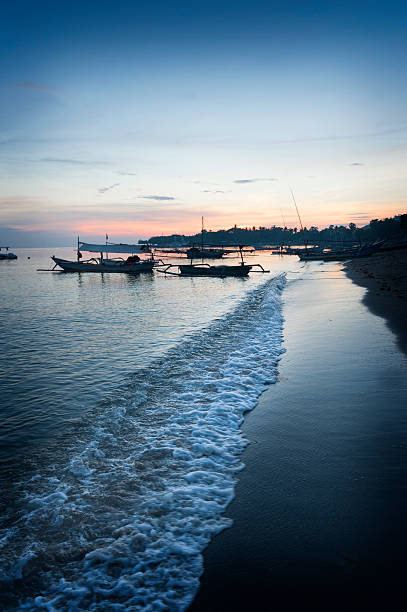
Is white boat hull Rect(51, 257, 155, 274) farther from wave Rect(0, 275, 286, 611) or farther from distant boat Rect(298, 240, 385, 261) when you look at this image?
wave Rect(0, 275, 286, 611)

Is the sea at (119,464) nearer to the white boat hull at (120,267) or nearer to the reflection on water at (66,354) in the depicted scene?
the reflection on water at (66,354)

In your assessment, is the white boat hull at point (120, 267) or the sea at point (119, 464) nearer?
the sea at point (119, 464)

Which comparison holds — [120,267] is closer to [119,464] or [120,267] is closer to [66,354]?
[66,354]

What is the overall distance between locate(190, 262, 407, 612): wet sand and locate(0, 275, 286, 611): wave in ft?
1.09

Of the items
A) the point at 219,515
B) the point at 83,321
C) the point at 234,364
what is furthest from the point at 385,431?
the point at 83,321

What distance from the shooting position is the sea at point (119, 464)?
3.26 metres

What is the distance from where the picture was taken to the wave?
315cm

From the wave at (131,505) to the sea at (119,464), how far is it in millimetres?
14

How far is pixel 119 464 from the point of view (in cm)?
522

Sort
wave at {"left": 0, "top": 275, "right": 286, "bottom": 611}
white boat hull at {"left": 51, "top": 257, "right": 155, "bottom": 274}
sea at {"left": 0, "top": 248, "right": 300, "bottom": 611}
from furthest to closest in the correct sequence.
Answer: white boat hull at {"left": 51, "top": 257, "right": 155, "bottom": 274}, sea at {"left": 0, "top": 248, "right": 300, "bottom": 611}, wave at {"left": 0, "top": 275, "right": 286, "bottom": 611}

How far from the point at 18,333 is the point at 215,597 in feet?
51.4

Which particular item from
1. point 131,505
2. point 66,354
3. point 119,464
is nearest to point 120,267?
point 66,354

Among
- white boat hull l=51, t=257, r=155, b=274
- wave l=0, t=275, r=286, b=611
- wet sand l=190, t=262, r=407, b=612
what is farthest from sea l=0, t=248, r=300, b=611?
white boat hull l=51, t=257, r=155, b=274

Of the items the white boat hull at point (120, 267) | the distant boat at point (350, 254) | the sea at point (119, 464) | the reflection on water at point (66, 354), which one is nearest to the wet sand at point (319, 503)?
the sea at point (119, 464)
